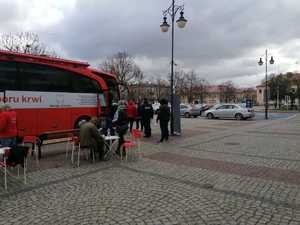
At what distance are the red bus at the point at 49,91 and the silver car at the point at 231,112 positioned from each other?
670 inches

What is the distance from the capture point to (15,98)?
9844 mm

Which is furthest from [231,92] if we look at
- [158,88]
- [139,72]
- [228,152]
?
[228,152]

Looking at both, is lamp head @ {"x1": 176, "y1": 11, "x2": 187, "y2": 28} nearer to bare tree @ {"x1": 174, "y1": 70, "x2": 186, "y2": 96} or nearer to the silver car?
the silver car

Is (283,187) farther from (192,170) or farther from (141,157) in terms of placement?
(141,157)

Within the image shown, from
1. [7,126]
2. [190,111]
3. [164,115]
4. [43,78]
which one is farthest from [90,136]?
[190,111]

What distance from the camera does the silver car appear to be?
2611cm

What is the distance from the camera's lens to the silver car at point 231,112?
85.7 feet

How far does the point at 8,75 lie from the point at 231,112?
22297 mm

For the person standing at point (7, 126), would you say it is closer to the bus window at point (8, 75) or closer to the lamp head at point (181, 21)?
the bus window at point (8, 75)

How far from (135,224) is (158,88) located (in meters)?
83.7

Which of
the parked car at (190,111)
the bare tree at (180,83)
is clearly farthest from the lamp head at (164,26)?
the bare tree at (180,83)

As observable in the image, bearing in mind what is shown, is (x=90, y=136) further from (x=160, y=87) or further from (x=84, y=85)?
(x=160, y=87)

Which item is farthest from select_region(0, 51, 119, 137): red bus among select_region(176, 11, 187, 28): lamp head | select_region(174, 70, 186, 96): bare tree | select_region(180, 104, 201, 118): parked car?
select_region(174, 70, 186, 96): bare tree

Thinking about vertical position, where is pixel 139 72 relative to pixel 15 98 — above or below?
above
